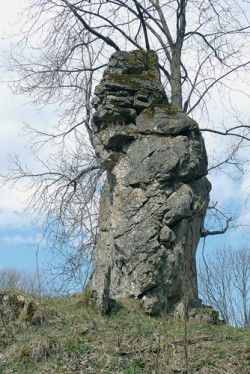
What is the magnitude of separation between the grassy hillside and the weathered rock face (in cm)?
125

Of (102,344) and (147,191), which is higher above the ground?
(147,191)

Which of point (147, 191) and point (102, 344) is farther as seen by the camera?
point (147, 191)

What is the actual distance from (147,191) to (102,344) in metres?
3.60

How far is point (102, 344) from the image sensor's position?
29.2 ft

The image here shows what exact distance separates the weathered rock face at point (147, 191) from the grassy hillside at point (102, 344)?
125 centimetres

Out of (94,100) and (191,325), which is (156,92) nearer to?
(94,100)

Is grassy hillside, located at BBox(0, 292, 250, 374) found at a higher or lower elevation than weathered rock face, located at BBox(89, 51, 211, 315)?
lower

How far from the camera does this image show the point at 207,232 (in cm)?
1552

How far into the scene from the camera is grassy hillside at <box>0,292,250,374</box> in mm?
8320

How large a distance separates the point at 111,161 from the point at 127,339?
13.4 feet

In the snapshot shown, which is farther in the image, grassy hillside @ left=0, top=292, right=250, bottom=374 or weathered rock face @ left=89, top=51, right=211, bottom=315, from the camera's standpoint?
weathered rock face @ left=89, top=51, right=211, bottom=315

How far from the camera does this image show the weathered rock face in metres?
11.5

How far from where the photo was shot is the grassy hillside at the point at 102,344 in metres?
8.32

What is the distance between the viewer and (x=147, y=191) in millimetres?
11875
